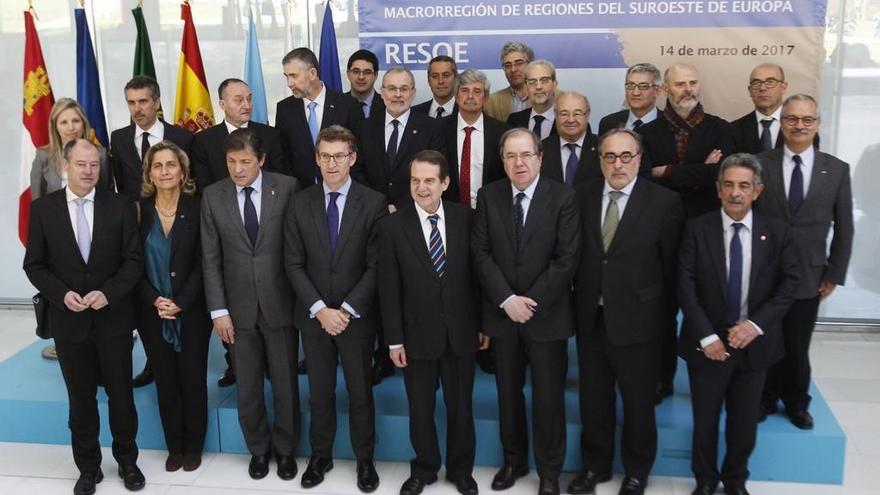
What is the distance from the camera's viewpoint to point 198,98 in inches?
224

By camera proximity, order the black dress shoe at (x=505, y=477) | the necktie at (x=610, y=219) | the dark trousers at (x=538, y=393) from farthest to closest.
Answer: the black dress shoe at (x=505, y=477) → the dark trousers at (x=538, y=393) → the necktie at (x=610, y=219)

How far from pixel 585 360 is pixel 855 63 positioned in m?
3.64

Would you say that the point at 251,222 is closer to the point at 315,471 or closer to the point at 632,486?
the point at 315,471

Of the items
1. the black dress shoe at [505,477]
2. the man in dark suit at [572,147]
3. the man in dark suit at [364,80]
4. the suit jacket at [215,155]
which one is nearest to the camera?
the black dress shoe at [505,477]

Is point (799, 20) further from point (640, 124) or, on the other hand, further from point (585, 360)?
point (585, 360)

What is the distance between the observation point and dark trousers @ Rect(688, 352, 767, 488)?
3.61 meters

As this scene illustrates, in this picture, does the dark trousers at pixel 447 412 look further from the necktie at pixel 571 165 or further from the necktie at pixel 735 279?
the necktie at pixel 735 279

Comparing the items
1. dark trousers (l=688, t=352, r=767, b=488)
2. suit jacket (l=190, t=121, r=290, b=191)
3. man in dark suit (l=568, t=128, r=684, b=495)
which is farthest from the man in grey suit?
dark trousers (l=688, t=352, r=767, b=488)

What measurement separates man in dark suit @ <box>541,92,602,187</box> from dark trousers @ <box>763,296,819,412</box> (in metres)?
1.15

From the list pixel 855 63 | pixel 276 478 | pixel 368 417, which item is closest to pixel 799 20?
pixel 855 63

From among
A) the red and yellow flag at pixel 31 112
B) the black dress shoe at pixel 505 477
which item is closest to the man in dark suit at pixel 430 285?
the black dress shoe at pixel 505 477

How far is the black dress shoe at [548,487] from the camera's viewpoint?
380 cm

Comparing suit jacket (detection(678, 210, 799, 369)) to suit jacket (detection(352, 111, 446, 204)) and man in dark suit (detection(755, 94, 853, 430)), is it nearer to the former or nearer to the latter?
Answer: man in dark suit (detection(755, 94, 853, 430))

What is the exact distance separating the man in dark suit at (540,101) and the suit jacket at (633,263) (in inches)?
40.5
